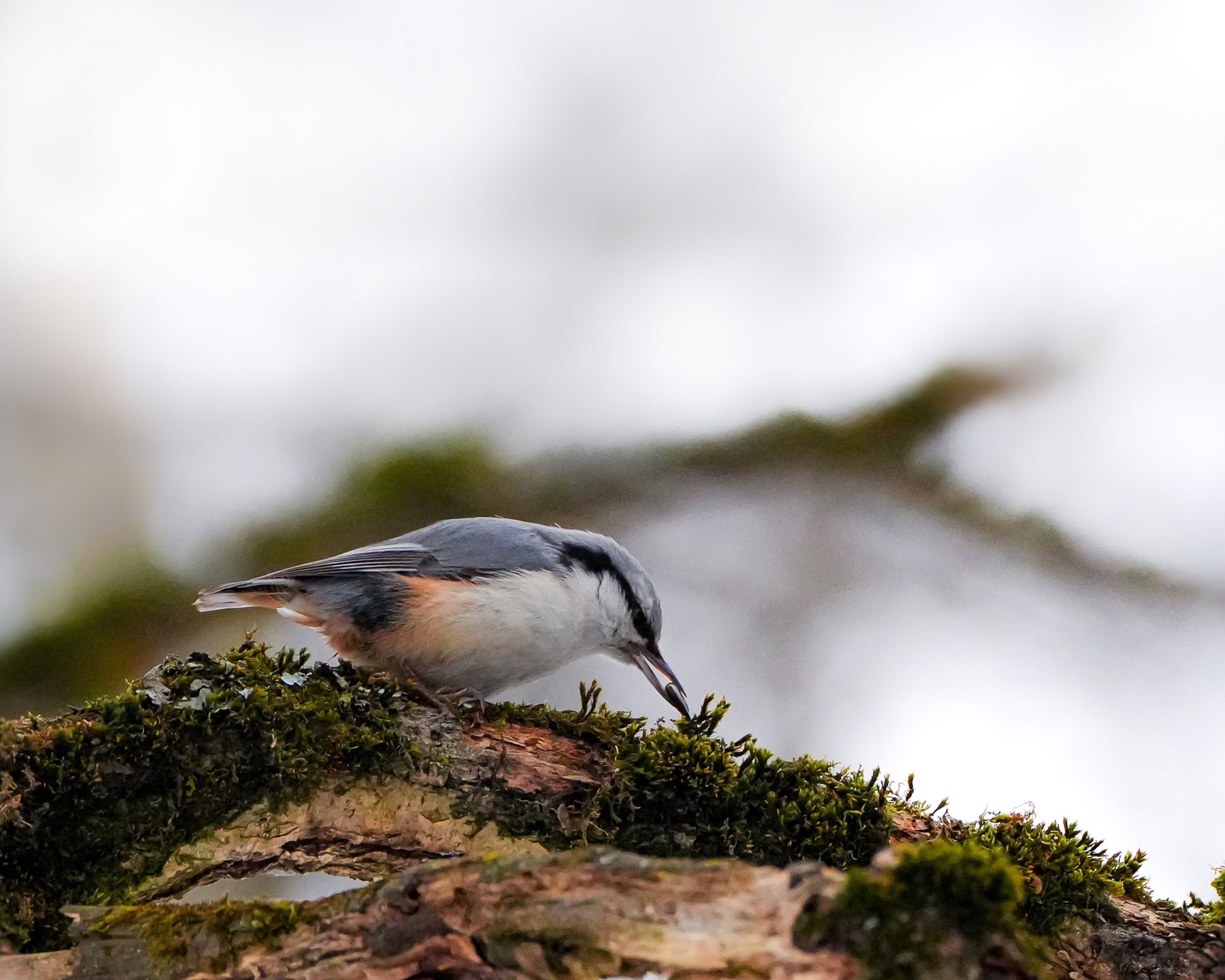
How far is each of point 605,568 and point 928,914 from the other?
2.13 meters

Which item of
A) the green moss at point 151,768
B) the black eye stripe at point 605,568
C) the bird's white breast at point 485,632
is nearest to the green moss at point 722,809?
the green moss at point 151,768

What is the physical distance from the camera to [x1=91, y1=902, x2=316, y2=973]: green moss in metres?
1.60

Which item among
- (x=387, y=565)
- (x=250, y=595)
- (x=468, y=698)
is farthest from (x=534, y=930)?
(x=250, y=595)

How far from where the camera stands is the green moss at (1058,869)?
2.04m

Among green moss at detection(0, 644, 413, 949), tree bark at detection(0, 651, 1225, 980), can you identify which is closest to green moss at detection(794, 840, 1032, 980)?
tree bark at detection(0, 651, 1225, 980)

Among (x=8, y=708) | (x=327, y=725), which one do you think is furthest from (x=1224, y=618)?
(x=8, y=708)

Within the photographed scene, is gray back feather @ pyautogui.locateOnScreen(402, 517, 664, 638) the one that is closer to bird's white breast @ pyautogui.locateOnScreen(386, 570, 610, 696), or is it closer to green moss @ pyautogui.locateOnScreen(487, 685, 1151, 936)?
bird's white breast @ pyautogui.locateOnScreen(386, 570, 610, 696)

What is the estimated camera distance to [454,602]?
293 cm

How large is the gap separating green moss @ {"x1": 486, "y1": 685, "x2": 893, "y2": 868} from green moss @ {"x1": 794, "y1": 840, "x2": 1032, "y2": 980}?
2.61ft

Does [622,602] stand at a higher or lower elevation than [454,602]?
higher

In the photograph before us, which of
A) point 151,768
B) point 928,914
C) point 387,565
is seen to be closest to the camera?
point 928,914

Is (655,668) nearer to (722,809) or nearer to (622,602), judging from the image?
(622,602)

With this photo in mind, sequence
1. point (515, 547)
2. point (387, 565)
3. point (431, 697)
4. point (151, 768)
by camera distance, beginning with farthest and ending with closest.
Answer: point (515, 547), point (387, 565), point (431, 697), point (151, 768)

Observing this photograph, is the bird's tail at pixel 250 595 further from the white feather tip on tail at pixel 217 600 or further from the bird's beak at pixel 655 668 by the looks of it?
the bird's beak at pixel 655 668
